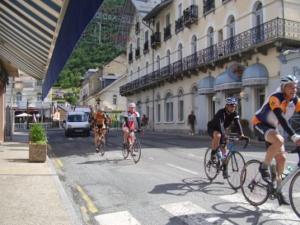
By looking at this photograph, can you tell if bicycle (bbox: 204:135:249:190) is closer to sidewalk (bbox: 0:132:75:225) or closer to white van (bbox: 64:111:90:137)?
sidewalk (bbox: 0:132:75:225)

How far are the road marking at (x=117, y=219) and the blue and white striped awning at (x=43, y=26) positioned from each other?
3125 millimetres

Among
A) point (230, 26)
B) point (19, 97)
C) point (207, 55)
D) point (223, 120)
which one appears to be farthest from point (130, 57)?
point (223, 120)

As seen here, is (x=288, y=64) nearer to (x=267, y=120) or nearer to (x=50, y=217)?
(x=267, y=120)

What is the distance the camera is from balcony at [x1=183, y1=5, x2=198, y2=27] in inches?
1529

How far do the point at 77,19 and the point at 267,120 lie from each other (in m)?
3.46

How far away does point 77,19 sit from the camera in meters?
7.55

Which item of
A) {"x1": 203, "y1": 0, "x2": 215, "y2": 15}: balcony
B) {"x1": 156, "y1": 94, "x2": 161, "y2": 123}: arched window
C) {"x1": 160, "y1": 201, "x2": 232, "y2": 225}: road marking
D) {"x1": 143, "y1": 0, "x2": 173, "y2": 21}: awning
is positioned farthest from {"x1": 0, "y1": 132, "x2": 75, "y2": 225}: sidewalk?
{"x1": 156, "y1": 94, "x2": 161, "y2": 123}: arched window

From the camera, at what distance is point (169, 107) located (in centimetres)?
4641

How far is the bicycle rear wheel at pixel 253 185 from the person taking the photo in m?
7.64

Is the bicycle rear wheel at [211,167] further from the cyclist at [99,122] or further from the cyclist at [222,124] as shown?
the cyclist at [99,122]

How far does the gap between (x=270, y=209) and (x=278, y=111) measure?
1731 millimetres

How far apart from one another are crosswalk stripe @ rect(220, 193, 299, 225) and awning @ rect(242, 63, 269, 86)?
19.8 m

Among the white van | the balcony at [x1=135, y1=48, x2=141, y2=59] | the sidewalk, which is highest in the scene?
the balcony at [x1=135, y1=48, x2=141, y2=59]

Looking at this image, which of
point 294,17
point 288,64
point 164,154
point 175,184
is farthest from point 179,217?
point 294,17
